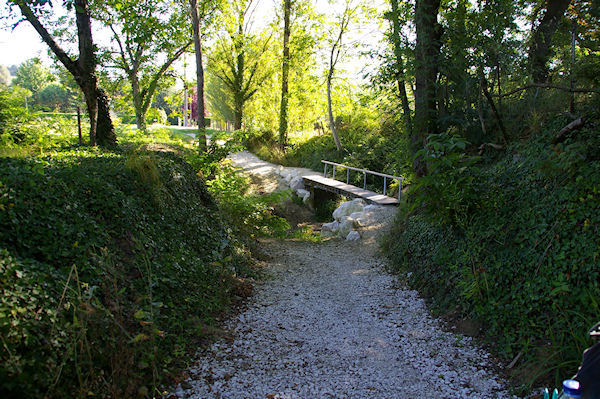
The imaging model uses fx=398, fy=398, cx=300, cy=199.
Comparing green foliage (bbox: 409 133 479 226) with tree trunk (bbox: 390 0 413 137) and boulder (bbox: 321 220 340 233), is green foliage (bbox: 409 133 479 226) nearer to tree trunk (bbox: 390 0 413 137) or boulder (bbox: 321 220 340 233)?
tree trunk (bbox: 390 0 413 137)

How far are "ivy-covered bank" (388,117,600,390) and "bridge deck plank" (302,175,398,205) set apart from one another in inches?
183

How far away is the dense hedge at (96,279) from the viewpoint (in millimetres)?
2463

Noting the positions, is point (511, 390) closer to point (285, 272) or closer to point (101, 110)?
point (285, 272)

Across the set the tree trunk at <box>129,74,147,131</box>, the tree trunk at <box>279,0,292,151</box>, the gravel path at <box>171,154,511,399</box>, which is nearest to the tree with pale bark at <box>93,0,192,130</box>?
the tree trunk at <box>129,74,147,131</box>

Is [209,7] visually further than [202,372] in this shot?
Yes

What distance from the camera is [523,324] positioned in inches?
138

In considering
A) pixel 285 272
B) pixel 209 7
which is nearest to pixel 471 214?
pixel 285 272

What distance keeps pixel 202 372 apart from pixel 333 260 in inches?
179

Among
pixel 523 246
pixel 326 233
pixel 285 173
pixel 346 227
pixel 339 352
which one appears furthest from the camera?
pixel 285 173

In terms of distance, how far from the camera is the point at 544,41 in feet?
21.1

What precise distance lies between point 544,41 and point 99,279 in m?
7.18

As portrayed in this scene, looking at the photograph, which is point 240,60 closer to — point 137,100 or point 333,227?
point 137,100

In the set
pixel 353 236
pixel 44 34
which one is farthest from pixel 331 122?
pixel 44 34

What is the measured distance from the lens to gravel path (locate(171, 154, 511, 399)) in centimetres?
319
